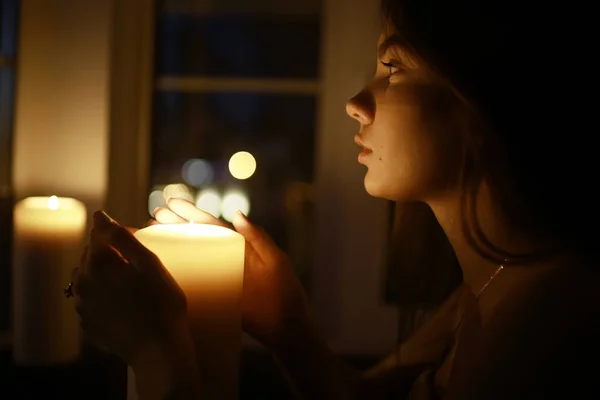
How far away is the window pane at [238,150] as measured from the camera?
4.71ft

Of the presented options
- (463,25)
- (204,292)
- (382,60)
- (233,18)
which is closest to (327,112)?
(233,18)

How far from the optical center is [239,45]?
1.48 m

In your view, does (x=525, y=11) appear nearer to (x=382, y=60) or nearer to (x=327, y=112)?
(x=382, y=60)

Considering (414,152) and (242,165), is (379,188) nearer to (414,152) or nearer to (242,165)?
(414,152)

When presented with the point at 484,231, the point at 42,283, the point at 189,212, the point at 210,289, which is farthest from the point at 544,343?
the point at 42,283

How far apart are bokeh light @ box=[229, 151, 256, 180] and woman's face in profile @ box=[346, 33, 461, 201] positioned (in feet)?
2.23

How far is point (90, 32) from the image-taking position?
4.01 ft

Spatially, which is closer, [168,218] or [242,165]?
[168,218]

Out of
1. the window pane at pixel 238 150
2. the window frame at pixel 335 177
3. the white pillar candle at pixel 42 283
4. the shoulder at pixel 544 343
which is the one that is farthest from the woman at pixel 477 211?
the window pane at pixel 238 150

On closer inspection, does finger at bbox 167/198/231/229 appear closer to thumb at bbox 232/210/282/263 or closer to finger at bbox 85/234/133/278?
thumb at bbox 232/210/282/263

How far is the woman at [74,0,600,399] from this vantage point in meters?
0.64

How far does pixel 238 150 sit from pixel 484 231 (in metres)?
0.82

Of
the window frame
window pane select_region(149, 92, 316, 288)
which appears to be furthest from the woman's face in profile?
window pane select_region(149, 92, 316, 288)

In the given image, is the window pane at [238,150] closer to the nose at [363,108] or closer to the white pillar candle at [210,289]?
the nose at [363,108]
